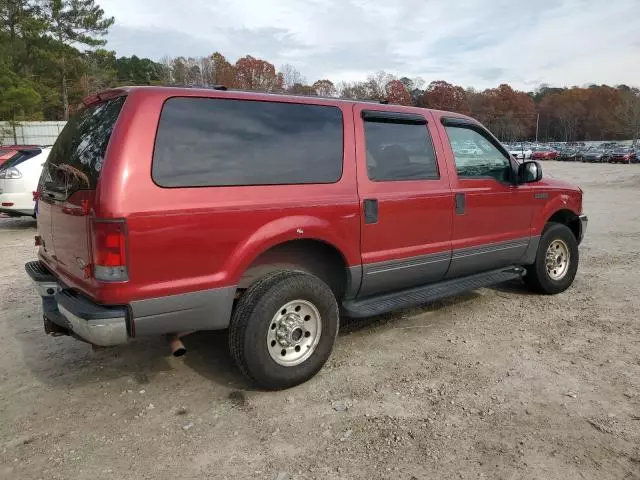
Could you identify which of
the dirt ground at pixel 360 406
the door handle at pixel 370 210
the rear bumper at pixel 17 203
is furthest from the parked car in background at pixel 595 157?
the door handle at pixel 370 210

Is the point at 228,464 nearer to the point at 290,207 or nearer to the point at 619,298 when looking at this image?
the point at 290,207

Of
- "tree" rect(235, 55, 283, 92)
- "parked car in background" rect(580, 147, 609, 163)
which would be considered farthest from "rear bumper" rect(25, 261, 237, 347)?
"tree" rect(235, 55, 283, 92)

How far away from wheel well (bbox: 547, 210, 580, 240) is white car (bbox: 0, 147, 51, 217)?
833 cm

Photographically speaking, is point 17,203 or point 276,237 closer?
point 276,237

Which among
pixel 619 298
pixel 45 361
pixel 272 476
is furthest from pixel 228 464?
pixel 619 298

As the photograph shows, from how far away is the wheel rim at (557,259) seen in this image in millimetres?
5645

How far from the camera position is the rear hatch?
2986 mm

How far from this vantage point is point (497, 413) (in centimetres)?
323

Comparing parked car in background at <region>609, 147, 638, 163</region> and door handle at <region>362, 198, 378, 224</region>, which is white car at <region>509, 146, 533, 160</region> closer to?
door handle at <region>362, 198, 378, 224</region>

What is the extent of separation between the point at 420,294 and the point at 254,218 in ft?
A: 5.81

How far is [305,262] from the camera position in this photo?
12.6 ft

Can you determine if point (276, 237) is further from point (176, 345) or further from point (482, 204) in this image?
point (482, 204)

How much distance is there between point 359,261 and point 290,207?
759mm

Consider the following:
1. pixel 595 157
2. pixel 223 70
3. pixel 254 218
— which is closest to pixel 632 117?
pixel 595 157
